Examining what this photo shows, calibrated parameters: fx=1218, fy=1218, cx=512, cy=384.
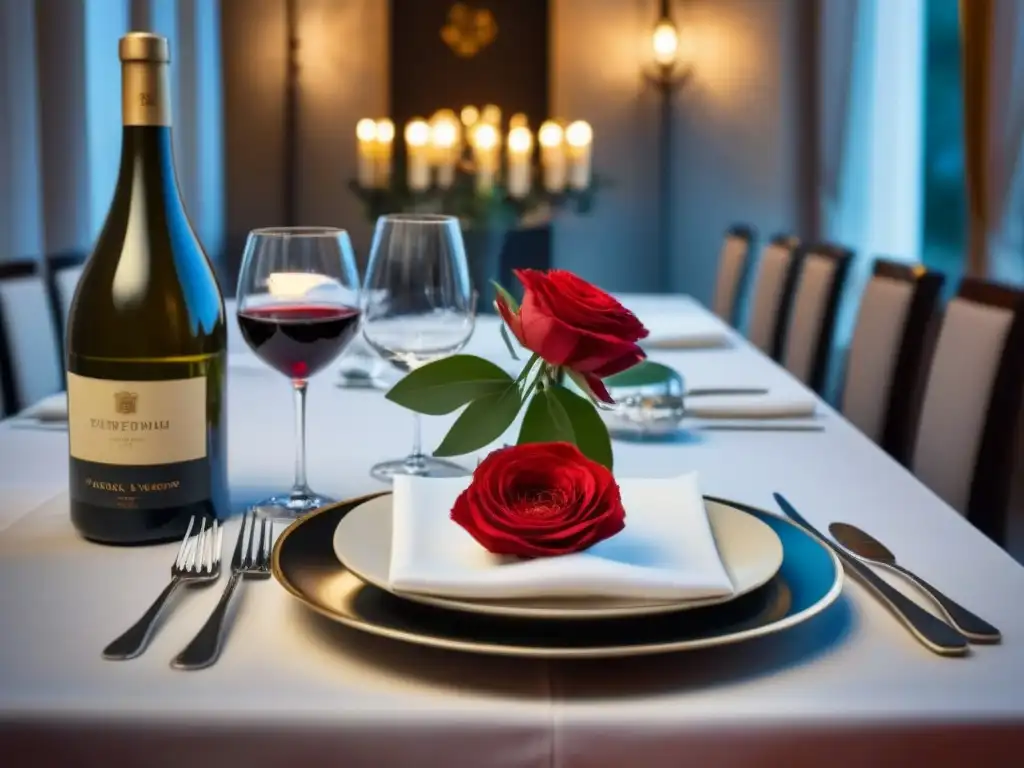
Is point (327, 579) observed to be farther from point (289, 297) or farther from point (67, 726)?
point (289, 297)

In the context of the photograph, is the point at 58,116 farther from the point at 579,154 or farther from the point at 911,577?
the point at 911,577

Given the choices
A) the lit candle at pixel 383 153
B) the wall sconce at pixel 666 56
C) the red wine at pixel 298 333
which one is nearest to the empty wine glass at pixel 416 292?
the red wine at pixel 298 333

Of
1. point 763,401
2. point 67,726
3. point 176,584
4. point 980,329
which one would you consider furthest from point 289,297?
point 980,329

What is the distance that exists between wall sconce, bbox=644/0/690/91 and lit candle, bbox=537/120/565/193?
4.81ft

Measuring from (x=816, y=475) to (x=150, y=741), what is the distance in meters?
0.70

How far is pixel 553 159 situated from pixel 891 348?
192 centimetres

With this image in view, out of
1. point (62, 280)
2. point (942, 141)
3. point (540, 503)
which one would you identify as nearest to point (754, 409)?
point (540, 503)

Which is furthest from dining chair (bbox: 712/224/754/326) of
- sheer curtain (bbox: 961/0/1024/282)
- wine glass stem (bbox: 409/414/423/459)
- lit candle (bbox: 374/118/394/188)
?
wine glass stem (bbox: 409/414/423/459)

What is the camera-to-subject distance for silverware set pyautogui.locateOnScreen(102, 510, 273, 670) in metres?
0.65

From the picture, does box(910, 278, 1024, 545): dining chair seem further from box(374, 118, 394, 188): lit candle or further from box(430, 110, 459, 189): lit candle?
box(374, 118, 394, 188): lit candle

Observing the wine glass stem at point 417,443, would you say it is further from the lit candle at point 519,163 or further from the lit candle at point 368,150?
the lit candle at point 368,150

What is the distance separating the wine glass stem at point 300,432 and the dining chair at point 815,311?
1.56m

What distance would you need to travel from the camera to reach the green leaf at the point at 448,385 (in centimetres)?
82

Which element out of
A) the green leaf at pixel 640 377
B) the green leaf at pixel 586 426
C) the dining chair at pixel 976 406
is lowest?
the dining chair at pixel 976 406
